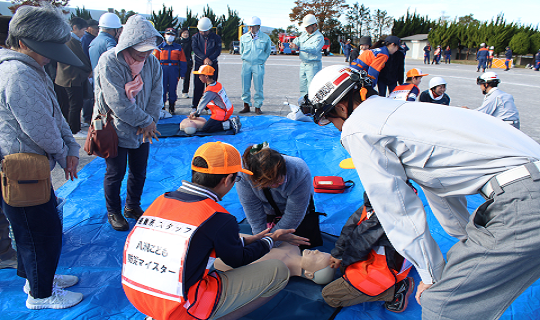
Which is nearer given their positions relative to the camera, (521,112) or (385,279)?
(385,279)

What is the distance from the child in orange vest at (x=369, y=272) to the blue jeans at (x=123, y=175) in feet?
5.92

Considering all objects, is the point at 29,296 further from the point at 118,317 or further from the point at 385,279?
the point at 385,279

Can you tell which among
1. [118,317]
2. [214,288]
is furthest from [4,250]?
[214,288]

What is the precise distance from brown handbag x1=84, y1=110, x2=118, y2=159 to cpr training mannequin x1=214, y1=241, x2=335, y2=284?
1.18 meters

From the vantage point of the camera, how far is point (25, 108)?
1.63 metres

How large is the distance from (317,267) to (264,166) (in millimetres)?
746

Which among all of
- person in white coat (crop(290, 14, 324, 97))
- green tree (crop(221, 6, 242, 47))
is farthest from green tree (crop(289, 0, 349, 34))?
person in white coat (crop(290, 14, 324, 97))

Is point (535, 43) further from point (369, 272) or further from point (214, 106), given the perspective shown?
point (369, 272)

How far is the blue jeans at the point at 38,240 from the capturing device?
5.64ft

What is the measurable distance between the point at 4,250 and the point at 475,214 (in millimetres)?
2791

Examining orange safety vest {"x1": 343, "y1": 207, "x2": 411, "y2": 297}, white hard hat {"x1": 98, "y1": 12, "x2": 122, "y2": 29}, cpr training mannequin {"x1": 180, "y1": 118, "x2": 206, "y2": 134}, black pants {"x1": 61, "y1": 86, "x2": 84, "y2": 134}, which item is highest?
white hard hat {"x1": 98, "y1": 12, "x2": 122, "y2": 29}

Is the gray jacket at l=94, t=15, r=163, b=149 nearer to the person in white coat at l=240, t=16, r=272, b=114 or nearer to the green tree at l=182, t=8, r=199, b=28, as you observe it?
the person in white coat at l=240, t=16, r=272, b=114

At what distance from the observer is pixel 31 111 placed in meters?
1.65

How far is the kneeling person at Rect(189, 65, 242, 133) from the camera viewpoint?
5137mm
